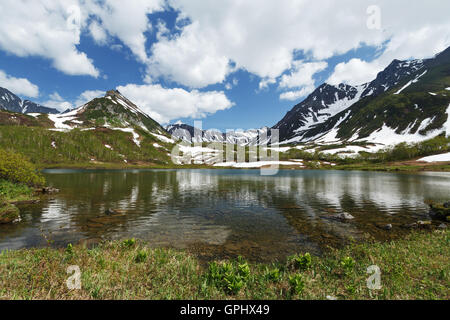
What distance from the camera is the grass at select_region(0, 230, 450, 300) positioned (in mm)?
8125

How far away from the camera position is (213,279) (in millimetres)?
9781

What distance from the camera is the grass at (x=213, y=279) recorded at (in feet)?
26.7

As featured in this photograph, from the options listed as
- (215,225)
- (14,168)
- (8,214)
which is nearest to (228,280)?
(215,225)

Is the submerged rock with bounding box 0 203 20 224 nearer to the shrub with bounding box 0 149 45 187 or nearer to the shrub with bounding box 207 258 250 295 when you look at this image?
the shrub with bounding box 0 149 45 187

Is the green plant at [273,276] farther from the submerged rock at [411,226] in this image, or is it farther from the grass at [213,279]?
the submerged rock at [411,226]

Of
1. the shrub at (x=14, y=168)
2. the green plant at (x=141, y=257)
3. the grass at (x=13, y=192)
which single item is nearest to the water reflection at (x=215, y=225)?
the grass at (x=13, y=192)

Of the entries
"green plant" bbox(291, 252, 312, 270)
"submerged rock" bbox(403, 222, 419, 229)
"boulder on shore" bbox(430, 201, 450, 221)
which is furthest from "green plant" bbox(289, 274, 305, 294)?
"boulder on shore" bbox(430, 201, 450, 221)

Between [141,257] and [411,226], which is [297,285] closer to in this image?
[141,257]

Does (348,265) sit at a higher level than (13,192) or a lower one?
lower

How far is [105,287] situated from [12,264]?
22.4ft

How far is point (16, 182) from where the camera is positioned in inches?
1515
